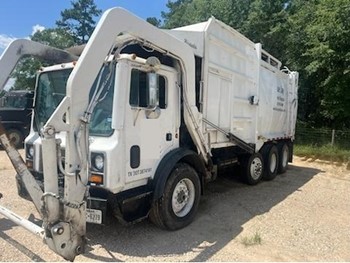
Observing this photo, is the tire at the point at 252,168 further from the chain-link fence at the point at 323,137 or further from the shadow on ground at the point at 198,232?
the chain-link fence at the point at 323,137

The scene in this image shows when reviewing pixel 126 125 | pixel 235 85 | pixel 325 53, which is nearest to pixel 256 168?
pixel 235 85

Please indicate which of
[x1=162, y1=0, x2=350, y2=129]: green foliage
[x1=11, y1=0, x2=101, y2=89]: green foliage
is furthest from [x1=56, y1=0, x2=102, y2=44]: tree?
[x1=162, y1=0, x2=350, y2=129]: green foliage

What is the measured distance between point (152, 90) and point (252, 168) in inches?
177

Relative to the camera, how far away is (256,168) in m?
8.25

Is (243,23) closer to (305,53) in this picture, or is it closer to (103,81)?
(305,53)

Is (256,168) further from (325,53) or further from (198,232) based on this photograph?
(325,53)

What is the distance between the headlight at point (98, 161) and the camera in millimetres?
3992

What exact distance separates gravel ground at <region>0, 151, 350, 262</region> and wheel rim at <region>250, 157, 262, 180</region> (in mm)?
661

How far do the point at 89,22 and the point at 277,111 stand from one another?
3320 centimetres

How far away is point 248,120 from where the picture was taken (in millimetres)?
7516

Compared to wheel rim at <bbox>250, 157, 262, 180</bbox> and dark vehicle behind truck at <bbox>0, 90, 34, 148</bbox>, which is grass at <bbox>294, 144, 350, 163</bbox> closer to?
wheel rim at <bbox>250, 157, 262, 180</bbox>

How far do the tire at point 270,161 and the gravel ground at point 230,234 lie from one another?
49.2 inches

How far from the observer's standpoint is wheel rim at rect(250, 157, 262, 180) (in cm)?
807

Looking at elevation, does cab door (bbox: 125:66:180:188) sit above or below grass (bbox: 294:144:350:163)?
above
